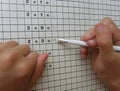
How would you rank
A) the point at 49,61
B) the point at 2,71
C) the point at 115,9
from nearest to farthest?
the point at 2,71
the point at 49,61
the point at 115,9

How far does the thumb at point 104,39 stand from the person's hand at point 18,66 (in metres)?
0.14

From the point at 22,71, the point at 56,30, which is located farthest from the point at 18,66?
the point at 56,30

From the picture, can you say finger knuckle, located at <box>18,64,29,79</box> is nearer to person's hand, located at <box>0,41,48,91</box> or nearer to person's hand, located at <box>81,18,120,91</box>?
person's hand, located at <box>0,41,48,91</box>

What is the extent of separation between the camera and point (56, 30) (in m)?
0.45

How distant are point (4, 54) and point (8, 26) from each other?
0.08m

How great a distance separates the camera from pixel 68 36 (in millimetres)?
466

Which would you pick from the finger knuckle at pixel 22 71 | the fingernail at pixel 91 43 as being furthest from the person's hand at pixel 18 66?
the fingernail at pixel 91 43

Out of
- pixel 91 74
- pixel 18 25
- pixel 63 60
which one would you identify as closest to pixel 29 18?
pixel 18 25

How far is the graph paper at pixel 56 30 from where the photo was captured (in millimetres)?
396

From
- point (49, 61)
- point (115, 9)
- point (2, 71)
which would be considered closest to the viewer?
point (2, 71)

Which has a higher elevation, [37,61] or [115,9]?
[115,9]

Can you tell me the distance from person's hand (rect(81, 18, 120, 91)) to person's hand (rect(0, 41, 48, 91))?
0.14m

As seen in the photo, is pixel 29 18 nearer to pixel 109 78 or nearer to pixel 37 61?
pixel 37 61

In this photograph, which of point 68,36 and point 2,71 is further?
point 68,36
